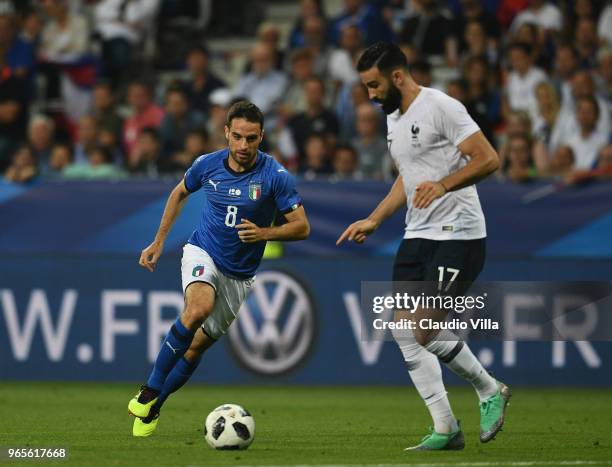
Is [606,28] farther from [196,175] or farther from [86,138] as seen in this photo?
[196,175]

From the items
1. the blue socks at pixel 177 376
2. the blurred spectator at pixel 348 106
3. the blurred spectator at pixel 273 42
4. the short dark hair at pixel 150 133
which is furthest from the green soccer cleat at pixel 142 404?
the blurred spectator at pixel 273 42

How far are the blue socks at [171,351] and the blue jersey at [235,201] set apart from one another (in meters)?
0.54

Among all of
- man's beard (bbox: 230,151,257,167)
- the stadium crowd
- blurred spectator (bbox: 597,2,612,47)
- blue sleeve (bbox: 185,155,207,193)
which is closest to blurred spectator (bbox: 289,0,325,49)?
the stadium crowd

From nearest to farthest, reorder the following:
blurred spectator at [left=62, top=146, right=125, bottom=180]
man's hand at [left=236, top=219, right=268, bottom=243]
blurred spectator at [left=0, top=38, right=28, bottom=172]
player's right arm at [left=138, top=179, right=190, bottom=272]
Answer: man's hand at [left=236, top=219, right=268, bottom=243], player's right arm at [left=138, top=179, right=190, bottom=272], blurred spectator at [left=62, top=146, right=125, bottom=180], blurred spectator at [left=0, top=38, right=28, bottom=172]

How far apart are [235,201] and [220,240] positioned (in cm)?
29

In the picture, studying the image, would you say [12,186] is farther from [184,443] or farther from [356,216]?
[184,443]

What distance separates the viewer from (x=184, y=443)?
838 cm

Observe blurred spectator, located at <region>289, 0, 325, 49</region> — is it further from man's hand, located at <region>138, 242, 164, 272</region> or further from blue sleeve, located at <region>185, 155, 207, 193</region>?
man's hand, located at <region>138, 242, 164, 272</region>

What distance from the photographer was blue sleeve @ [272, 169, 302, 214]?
8.69 meters

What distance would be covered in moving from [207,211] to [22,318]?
4.99m

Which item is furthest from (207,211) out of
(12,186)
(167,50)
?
(167,50)

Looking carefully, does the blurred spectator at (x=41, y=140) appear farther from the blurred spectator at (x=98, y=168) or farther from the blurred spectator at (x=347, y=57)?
the blurred spectator at (x=347, y=57)

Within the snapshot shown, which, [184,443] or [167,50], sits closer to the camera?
[184,443]

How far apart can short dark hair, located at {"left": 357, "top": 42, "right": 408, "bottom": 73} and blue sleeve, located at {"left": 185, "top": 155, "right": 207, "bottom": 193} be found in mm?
1457
